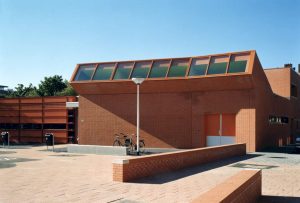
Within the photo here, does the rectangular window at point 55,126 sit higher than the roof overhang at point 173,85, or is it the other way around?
the roof overhang at point 173,85

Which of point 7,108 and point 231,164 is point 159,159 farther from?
point 7,108

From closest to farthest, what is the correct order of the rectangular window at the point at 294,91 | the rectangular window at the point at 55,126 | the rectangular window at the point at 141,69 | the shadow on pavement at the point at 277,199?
the shadow on pavement at the point at 277,199 → the rectangular window at the point at 141,69 → the rectangular window at the point at 55,126 → the rectangular window at the point at 294,91

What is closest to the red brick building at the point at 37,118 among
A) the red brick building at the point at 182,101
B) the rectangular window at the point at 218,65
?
the red brick building at the point at 182,101

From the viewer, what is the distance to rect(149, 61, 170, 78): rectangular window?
23562 millimetres

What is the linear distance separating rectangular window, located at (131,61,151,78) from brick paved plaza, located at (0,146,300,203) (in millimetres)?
11150

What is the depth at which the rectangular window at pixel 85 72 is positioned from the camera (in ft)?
84.5

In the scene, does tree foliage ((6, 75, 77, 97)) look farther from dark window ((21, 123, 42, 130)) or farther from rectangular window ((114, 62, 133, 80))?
rectangular window ((114, 62, 133, 80))

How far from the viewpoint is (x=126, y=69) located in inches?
977

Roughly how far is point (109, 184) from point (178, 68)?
14.8m

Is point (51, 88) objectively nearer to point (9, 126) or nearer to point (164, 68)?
point (9, 126)

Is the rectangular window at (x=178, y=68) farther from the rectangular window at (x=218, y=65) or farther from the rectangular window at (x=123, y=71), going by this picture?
the rectangular window at (x=123, y=71)

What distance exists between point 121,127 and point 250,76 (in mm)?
9790

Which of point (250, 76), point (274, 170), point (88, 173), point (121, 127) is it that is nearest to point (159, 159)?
point (88, 173)

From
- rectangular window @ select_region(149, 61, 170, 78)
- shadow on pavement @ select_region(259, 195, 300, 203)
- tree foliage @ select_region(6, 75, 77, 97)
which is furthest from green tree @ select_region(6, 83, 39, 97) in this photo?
shadow on pavement @ select_region(259, 195, 300, 203)
